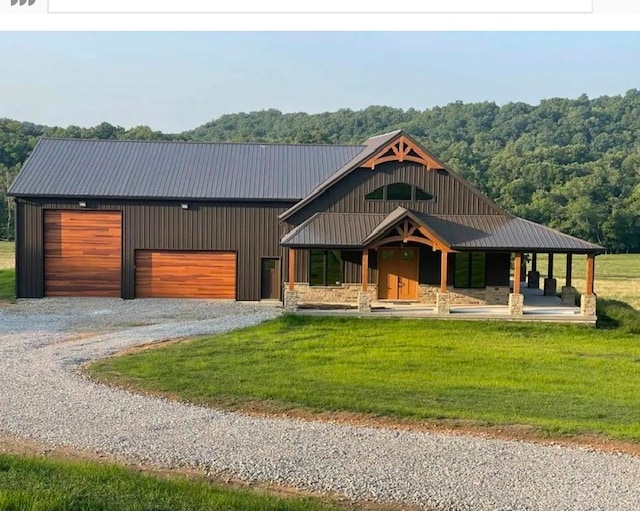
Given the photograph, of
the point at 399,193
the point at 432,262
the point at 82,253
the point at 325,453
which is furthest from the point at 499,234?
the point at 325,453

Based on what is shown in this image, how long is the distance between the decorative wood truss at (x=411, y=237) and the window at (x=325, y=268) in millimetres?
2684

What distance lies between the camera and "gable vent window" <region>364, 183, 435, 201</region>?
2525 cm

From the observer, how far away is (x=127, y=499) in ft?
21.9

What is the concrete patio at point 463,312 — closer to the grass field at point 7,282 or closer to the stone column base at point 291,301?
the stone column base at point 291,301

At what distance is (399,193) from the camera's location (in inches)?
999

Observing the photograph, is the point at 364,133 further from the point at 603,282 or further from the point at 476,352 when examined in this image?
the point at 476,352

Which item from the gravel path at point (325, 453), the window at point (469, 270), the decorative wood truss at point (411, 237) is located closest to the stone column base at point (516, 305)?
the decorative wood truss at point (411, 237)

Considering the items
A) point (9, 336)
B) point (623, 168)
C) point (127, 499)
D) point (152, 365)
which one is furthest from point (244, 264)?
point (623, 168)

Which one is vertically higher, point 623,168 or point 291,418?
point 623,168

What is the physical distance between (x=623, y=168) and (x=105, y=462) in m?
81.0

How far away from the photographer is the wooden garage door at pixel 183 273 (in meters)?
26.9

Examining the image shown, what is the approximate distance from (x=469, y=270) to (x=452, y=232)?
Result: 73.2 inches

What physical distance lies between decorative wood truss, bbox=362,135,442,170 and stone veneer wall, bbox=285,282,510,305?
14.1 feet

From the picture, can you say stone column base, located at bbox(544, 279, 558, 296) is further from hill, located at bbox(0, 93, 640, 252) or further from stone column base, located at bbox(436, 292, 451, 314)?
hill, located at bbox(0, 93, 640, 252)
